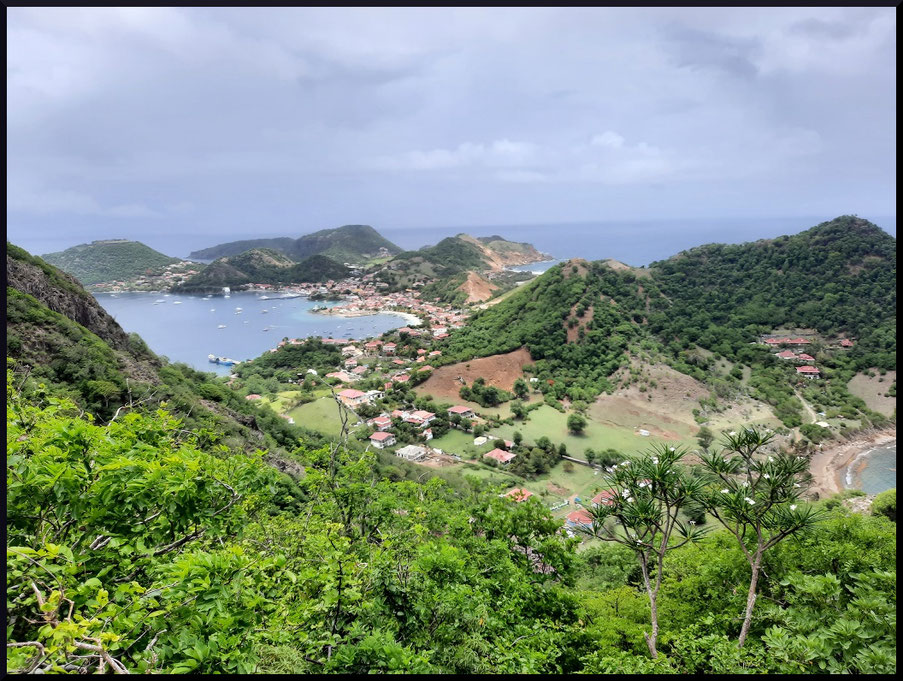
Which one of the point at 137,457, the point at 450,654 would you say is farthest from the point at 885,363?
the point at 137,457

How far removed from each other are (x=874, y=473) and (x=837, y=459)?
1196 mm

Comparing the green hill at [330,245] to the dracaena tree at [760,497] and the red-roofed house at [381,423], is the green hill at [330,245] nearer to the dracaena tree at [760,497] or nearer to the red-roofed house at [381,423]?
the red-roofed house at [381,423]

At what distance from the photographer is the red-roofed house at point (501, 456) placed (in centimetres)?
1716

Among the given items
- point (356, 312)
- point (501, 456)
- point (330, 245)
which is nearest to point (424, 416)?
point (501, 456)

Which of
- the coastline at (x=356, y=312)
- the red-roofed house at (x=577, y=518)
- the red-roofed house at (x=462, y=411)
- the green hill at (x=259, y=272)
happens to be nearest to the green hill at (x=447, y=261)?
the green hill at (x=259, y=272)

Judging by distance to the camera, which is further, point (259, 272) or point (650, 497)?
point (259, 272)

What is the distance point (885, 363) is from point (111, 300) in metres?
78.5

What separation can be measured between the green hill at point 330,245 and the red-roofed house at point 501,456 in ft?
280

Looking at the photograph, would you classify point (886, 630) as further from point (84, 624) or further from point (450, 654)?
point (84, 624)

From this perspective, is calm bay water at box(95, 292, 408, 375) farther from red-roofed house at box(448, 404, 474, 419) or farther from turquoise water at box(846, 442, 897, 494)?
turquoise water at box(846, 442, 897, 494)

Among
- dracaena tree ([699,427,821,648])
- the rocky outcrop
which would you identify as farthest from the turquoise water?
the rocky outcrop

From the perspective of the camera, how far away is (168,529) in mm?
2158

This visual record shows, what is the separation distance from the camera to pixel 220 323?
4697 cm

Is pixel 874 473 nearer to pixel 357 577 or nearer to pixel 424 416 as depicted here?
pixel 424 416
